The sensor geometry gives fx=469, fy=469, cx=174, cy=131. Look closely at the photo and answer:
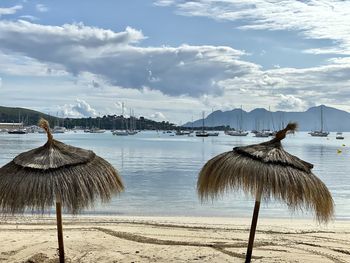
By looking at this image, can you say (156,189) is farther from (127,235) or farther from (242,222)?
(127,235)

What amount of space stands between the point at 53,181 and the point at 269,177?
154 inches

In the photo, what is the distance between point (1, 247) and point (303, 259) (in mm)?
7272

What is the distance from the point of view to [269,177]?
28.5ft

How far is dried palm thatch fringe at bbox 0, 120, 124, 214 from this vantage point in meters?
8.27

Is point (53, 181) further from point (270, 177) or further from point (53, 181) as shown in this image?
point (270, 177)

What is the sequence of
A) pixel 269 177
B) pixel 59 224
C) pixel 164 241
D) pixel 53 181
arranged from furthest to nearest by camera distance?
pixel 164 241
pixel 59 224
pixel 269 177
pixel 53 181

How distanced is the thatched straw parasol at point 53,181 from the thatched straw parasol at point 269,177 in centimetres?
211

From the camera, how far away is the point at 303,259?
11.0 metres

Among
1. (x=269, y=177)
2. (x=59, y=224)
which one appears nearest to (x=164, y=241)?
(x=59, y=224)

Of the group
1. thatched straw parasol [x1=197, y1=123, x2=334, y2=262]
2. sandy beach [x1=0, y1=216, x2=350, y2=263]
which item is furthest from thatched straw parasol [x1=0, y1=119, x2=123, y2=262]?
sandy beach [x1=0, y1=216, x2=350, y2=263]

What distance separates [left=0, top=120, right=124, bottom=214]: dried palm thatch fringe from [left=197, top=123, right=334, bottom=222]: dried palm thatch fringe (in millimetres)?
2113

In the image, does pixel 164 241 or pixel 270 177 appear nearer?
pixel 270 177

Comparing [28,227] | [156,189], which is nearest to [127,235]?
[28,227]

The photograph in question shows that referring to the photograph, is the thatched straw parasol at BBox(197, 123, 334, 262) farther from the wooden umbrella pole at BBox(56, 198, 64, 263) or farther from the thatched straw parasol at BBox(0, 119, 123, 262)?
the wooden umbrella pole at BBox(56, 198, 64, 263)
